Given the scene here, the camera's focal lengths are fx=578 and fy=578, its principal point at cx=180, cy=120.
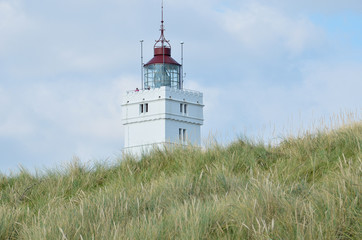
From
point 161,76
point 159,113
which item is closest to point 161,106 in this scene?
point 159,113

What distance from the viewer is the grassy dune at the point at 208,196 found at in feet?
12.6

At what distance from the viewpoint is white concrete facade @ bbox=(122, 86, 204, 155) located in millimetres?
52938

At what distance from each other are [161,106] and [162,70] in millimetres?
3544

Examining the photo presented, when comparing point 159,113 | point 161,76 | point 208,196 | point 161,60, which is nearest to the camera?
point 208,196

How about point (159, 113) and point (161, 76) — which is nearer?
point (161, 76)

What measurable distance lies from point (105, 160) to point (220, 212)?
3339 mm

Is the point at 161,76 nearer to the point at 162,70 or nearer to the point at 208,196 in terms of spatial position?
the point at 162,70

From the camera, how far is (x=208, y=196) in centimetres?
486

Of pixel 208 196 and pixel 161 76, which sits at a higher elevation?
pixel 161 76

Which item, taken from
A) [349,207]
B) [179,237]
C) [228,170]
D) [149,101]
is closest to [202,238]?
[179,237]

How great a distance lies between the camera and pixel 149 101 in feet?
175

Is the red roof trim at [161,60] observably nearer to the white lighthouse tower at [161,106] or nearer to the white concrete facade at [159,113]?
the white lighthouse tower at [161,106]

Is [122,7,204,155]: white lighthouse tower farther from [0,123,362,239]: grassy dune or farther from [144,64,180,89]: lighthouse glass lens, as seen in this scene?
[0,123,362,239]: grassy dune

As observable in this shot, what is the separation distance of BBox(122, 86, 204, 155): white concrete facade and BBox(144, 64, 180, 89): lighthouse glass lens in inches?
26.3
